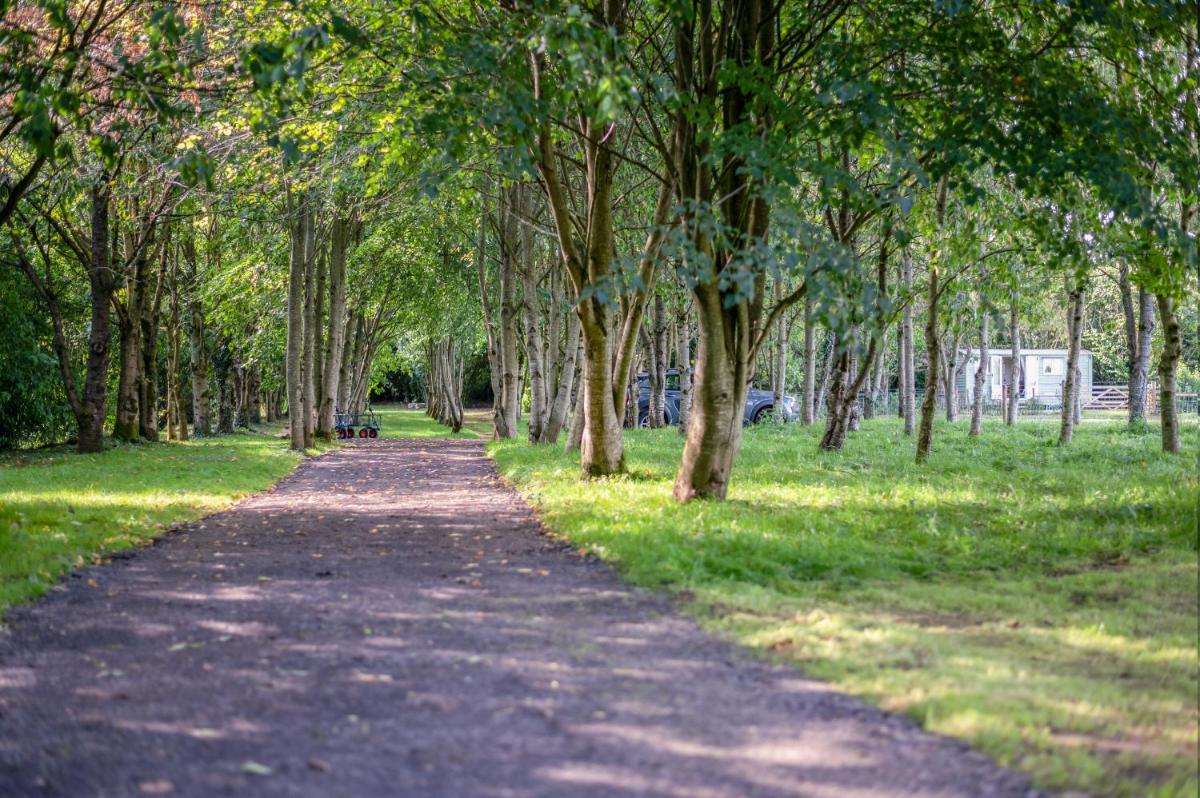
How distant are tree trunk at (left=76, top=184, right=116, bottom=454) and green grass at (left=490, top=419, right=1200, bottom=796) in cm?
1194

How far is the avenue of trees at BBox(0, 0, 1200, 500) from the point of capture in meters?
9.62

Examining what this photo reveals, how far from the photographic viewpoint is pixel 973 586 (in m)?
7.90

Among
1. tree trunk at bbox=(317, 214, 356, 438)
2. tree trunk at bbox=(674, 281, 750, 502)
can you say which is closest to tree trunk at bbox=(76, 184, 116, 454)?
tree trunk at bbox=(317, 214, 356, 438)

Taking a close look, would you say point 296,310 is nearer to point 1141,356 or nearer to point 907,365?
point 907,365

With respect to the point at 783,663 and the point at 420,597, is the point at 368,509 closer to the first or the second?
the point at 420,597

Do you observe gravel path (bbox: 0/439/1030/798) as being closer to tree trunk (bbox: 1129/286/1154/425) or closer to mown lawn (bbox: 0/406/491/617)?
mown lawn (bbox: 0/406/491/617)

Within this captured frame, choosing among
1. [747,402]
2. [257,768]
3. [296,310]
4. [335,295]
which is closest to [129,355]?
[296,310]

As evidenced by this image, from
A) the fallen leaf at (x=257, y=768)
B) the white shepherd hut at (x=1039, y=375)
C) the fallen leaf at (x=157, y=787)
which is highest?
the white shepherd hut at (x=1039, y=375)

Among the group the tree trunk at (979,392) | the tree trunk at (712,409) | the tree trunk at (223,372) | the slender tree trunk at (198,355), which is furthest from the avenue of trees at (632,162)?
the tree trunk at (223,372)

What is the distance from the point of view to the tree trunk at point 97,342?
2275 cm

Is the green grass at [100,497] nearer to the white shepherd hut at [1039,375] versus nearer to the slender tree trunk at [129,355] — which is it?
the slender tree trunk at [129,355]

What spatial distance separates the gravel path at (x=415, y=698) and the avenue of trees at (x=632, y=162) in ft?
9.69

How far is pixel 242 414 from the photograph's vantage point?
47969 millimetres

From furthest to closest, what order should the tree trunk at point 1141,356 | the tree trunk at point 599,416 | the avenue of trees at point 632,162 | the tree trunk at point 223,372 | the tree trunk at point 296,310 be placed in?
the tree trunk at point 223,372 < the tree trunk at point 296,310 < the tree trunk at point 1141,356 < the tree trunk at point 599,416 < the avenue of trees at point 632,162
